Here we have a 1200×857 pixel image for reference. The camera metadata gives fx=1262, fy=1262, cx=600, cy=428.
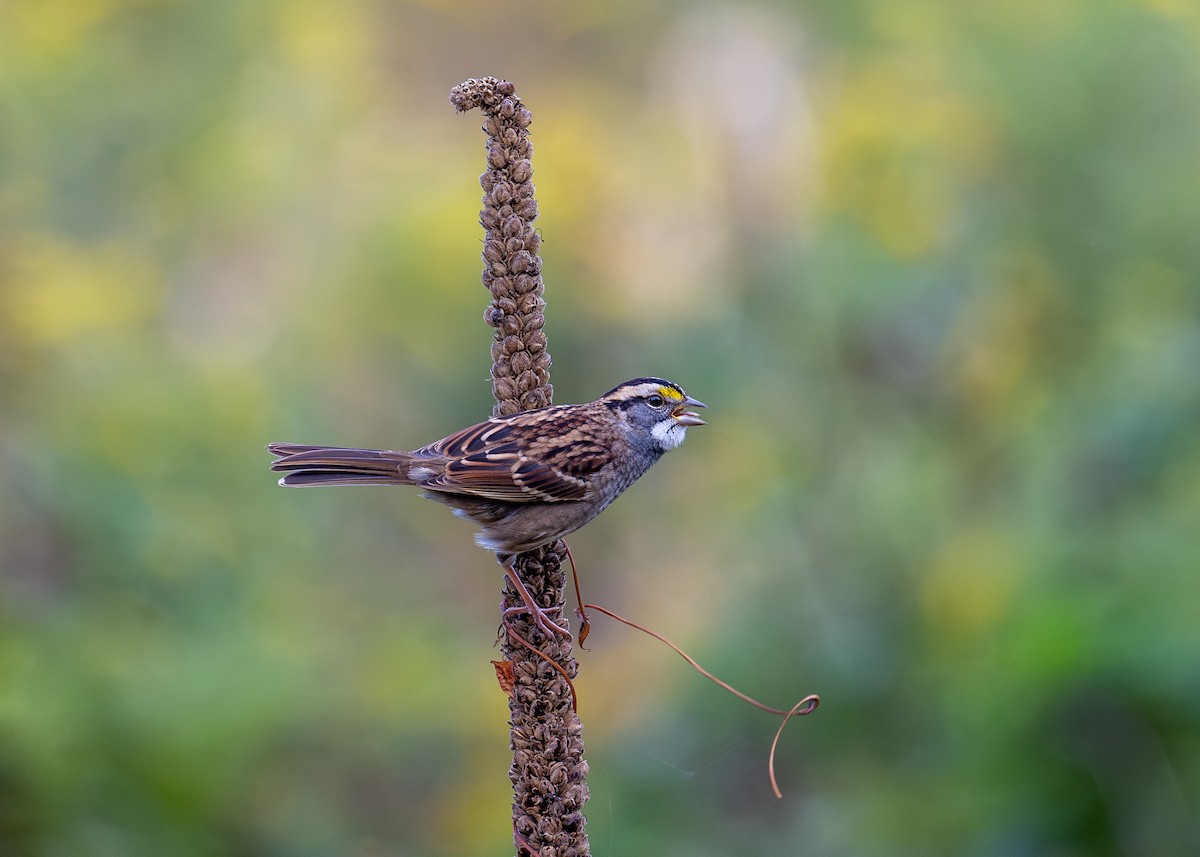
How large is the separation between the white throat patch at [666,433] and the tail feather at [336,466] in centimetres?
73

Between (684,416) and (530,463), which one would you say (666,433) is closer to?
(684,416)

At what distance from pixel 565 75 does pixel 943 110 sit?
5.18m

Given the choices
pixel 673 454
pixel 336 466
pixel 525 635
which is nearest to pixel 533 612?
pixel 525 635

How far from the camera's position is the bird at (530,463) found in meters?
3.44

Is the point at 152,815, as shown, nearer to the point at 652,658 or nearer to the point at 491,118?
the point at 652,658

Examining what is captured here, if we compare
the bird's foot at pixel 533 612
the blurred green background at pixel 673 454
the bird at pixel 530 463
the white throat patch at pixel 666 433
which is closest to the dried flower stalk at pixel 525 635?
the bird's foot at pixel 533 612

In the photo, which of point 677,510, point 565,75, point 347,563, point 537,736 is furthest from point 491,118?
point 565,75

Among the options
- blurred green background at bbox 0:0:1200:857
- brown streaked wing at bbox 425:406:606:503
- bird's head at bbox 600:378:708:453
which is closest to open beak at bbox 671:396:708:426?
bird's head at bbox 600:378:708:453

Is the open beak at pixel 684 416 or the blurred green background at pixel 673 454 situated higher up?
the blurred green background at pixel 673 454

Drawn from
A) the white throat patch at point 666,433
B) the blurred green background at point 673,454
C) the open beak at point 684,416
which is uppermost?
the blurred green background at point 673,454

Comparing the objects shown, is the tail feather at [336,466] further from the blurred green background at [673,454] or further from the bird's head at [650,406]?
the blurred green background at [673,454]

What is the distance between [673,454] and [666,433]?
5449 millimetres

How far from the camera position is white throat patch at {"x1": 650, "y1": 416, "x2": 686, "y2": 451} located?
3.79 meters

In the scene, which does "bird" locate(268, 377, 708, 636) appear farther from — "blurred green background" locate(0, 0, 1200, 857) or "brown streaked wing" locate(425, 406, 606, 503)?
"blurred green background" locate(0, 0, 1200, 857)
